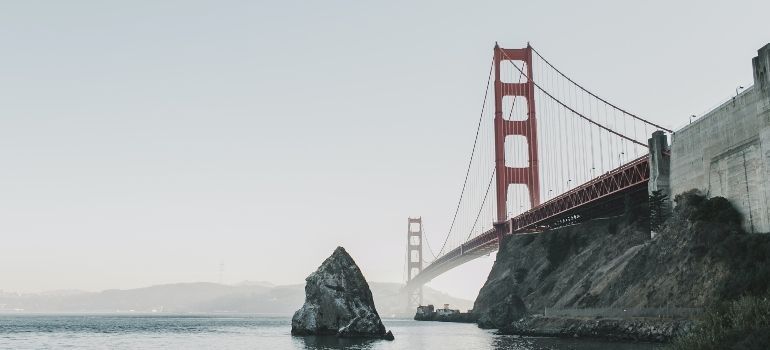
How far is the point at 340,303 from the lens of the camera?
75.0 m

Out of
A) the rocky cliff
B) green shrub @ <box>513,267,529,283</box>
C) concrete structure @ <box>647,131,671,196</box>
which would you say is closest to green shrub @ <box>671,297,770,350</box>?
the rocky cliff

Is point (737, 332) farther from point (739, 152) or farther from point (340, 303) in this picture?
point (340, 303)

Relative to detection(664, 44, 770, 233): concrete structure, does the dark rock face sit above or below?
below

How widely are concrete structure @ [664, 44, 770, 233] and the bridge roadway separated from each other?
1085cm

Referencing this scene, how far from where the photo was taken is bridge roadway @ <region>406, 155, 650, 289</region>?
81250 mm

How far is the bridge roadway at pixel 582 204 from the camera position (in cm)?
8125

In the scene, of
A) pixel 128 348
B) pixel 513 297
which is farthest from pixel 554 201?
pixel 128 348

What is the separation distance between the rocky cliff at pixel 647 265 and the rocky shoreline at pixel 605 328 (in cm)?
262

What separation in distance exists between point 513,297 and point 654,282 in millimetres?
34179

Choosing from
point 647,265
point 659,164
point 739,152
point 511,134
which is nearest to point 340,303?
point 647,265

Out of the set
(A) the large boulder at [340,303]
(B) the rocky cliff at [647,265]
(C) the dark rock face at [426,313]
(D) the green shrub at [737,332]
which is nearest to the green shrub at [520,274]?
(B) the rocky cliff at [647,265]

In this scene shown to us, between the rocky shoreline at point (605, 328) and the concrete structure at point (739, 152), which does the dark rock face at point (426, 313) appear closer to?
the rocky shoreline at point (605, 328)

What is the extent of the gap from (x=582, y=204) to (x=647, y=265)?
22.7m

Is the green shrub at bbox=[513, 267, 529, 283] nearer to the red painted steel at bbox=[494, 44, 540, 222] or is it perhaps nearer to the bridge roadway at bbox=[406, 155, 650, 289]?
the bridge roadway at bbox=[406, 155, 650, 289]
